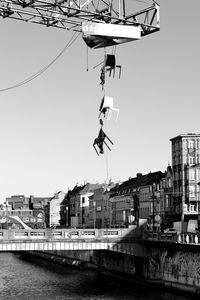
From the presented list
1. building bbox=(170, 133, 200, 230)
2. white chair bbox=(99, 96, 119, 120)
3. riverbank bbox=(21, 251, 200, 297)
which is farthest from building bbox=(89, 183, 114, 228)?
white chair bbox=(99, 96, 119, 120)

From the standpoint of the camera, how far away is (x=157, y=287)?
5578 centimetres

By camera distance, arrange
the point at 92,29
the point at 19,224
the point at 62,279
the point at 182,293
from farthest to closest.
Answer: the point at 19,224
the point at 62,279
the point at 182,293
the point at 92,29

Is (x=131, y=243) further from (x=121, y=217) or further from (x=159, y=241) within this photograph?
(x=121, y=217)

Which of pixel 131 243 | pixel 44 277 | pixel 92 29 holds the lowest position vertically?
pixel 44 277

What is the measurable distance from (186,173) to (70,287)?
183ft

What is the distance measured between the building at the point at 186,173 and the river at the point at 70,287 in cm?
3700

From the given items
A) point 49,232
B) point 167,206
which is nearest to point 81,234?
point 49,232

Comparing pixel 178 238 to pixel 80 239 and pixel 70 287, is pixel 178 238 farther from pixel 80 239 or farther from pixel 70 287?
pixel 70 287

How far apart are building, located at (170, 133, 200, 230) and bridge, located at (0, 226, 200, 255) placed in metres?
48.7

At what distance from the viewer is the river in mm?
51906

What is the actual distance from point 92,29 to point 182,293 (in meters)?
31.6

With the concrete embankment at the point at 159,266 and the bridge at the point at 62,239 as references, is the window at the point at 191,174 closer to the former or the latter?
the concrete embankment at the point at 159,266

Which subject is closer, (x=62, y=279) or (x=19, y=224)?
(x=62, y=279)

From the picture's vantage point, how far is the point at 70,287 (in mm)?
59906
